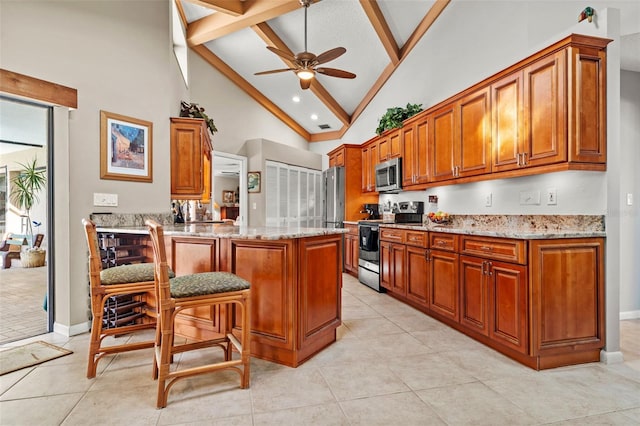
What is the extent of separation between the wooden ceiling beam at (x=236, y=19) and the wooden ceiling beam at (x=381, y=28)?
0.93 meters

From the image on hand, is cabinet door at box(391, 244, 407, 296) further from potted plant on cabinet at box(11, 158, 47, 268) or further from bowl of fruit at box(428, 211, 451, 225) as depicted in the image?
potted plant on cabinet at box(11, 158, 47, 268)

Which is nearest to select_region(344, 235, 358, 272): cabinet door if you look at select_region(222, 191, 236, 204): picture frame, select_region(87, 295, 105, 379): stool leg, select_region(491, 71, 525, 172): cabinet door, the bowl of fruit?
the bowl of fruit

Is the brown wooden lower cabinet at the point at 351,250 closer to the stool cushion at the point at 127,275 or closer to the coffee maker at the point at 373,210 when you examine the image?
the coffee maker at the point at 373,210

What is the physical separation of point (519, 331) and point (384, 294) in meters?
2.16

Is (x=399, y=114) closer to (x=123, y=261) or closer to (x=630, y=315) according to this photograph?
(x=630, y=315)

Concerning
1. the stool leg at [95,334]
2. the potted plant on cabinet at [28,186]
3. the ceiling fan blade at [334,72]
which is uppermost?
the ceiling fan blade at [334,72]

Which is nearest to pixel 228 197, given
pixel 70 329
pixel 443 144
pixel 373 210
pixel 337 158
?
pixel 337 158

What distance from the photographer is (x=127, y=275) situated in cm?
227

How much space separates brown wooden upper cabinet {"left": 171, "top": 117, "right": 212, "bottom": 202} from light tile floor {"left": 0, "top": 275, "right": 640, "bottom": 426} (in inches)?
79.6

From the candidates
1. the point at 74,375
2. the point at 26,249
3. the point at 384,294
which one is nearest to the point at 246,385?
the point at 74,375

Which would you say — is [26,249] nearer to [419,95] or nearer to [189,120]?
[189,120]

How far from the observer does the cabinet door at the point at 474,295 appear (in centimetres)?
255

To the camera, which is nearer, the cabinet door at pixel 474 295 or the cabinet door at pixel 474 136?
the cabinet door at pixel 474 295

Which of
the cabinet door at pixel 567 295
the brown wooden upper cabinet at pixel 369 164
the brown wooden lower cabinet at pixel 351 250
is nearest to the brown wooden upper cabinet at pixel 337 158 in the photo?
the brown wooden upper cabinet at pixel 369 164
